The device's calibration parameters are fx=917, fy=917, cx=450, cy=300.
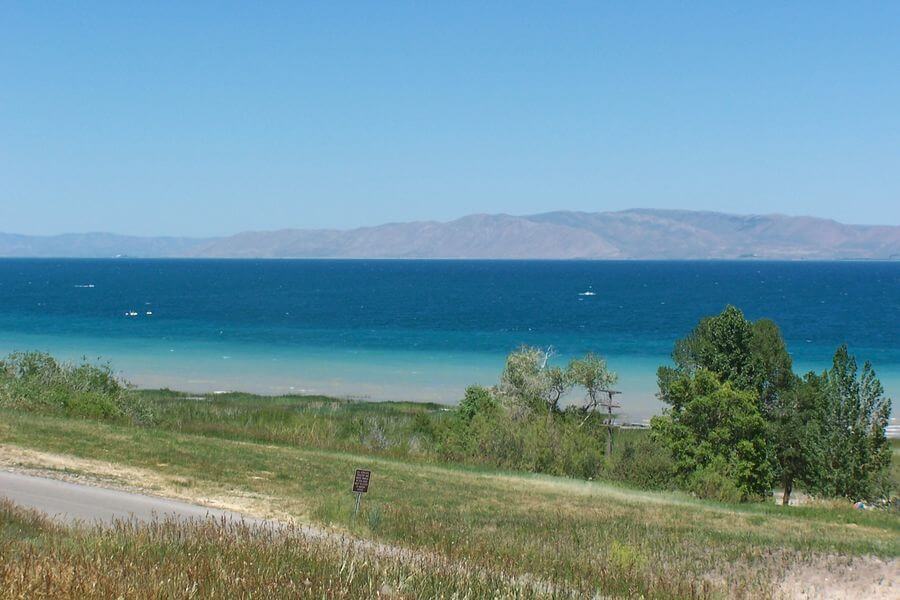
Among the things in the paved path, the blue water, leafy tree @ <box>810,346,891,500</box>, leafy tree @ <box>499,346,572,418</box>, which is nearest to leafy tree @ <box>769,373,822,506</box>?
leafy tree @ <box>810,346,891,500</box>

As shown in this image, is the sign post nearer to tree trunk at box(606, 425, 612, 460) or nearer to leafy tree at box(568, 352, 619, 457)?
tree trunk at box(606, 425, 612, 460)

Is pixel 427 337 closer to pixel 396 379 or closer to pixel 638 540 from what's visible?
pixel 396 379

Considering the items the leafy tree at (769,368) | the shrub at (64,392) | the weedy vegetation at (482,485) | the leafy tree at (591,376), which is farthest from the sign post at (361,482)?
the leafy tree at (591,376)

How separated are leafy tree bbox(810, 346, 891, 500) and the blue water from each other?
72.4 ft

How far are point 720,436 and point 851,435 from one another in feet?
13.7

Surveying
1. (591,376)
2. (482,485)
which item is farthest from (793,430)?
(482,485)

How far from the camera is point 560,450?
29.7m

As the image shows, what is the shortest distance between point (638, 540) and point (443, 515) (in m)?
3.44

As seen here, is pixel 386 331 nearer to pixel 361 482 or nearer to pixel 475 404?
pixel 475 404

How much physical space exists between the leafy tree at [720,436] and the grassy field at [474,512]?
8.69 m

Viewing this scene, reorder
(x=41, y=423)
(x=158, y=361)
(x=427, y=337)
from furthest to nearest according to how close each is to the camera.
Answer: (x=427, y=337), (x=158, y=361), (x=41, y=423)

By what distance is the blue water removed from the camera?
2520 inches

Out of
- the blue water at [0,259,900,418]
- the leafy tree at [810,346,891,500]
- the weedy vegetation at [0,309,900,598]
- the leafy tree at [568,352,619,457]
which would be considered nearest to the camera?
the weedy vegetation at [0,309,900,598]

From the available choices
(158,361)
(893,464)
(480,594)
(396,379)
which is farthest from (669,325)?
(480,594)
